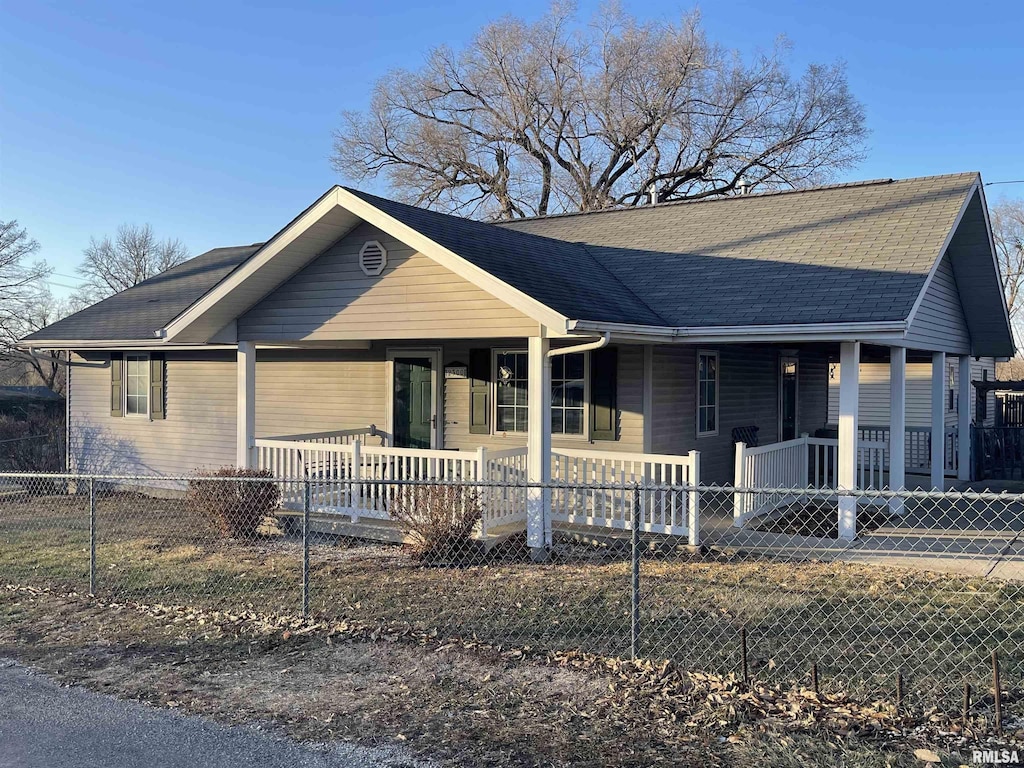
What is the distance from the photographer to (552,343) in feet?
35.5

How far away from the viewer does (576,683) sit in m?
5.27

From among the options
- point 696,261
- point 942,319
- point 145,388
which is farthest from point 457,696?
point 145,388

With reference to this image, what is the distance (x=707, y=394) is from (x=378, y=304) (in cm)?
524

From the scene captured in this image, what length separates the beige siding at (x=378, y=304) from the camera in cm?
935

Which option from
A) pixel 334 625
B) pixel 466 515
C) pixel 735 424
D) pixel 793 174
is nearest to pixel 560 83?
pixel 793 174

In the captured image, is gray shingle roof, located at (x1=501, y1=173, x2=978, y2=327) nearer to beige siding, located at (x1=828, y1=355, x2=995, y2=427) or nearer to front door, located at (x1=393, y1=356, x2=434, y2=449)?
front door, located at (x1=393, y1=356, x2=434, y2=449)

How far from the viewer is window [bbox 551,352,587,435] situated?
37.6ft

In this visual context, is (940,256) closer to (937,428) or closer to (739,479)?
(739,479)

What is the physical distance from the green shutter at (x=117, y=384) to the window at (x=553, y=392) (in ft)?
24.6

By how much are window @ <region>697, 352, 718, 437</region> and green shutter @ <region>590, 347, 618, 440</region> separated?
1.73 metres

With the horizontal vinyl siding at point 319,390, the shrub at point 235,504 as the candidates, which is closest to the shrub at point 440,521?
the shrub at point 235,504

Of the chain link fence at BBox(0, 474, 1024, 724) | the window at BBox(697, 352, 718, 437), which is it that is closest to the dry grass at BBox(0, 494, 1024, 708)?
the chain link fence at BBox(0, 474, 1024, 724)

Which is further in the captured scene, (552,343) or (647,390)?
(647,390)

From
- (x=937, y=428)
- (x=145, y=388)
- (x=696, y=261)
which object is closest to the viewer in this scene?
(x=696, y=261)
